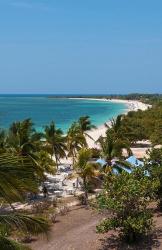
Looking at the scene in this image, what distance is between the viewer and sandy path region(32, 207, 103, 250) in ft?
78.8

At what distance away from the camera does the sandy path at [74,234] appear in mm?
24030

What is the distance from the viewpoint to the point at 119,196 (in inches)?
931

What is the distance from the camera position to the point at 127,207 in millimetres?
23750

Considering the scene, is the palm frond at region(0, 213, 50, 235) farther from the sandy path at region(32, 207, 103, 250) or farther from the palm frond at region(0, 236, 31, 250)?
the sandy path at region(32, 207, 103, 250)

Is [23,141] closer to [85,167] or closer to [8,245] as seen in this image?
[85,167]

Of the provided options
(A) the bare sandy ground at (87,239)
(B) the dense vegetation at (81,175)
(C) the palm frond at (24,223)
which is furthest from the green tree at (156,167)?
(C) the palm frond at (24,223)

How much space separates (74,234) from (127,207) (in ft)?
14.1

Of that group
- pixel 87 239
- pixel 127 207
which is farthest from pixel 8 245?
pixel 87 239

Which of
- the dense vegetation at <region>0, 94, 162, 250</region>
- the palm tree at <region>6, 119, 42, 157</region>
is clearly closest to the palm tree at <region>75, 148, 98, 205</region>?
the dense vegetation at <region>0, 94, 162, 250</region>

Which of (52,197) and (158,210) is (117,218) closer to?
(158,210)

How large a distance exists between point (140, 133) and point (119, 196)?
163 feet

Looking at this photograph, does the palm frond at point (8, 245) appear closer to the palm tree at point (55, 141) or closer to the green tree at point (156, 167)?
the green tree at point (156, 167)

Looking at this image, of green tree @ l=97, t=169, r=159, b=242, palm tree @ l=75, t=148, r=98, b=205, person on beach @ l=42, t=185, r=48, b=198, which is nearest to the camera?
green tree @ l=97, t=169, r=159, b=242

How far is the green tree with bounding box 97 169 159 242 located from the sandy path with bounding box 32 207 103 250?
1.37m
